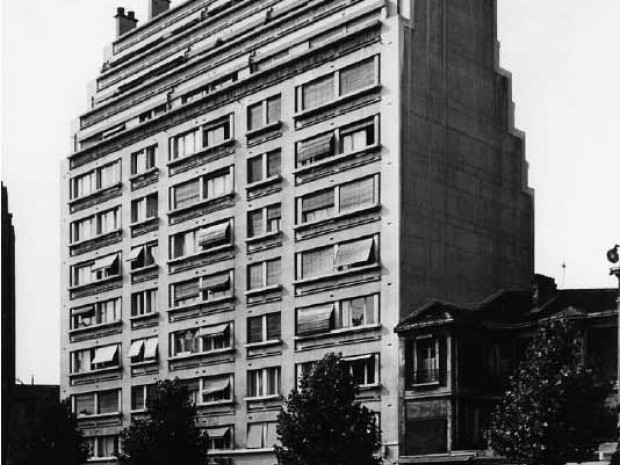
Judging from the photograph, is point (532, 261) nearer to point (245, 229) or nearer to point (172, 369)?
point (245, 229)

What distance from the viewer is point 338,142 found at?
59125mm

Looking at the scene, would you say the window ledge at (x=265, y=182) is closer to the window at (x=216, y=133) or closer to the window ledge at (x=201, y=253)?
the window ledge at (x=201, y=253)

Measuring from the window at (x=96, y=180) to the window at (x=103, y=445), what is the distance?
15.9 meters

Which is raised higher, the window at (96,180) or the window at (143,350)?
the window at (96,180)

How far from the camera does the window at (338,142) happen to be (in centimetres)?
5775

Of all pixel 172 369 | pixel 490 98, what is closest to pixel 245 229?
pixel 172 369

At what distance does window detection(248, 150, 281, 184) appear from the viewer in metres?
63.2

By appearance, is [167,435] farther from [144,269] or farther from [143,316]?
[144,269]

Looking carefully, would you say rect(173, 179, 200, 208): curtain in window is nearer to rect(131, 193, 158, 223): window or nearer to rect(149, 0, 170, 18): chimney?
rect(131, 193, 158, 223): window

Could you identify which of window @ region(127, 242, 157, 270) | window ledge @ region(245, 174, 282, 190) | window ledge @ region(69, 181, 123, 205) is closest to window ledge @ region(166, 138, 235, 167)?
window ledge @ region(245, 174, 282, 190)

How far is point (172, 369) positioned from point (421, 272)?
18.9 meters

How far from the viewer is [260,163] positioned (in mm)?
64188

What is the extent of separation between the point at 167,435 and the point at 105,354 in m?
17.2

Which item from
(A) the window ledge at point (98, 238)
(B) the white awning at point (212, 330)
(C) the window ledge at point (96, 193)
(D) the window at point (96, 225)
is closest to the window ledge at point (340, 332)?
(B) the white awning at point (212, 330)
